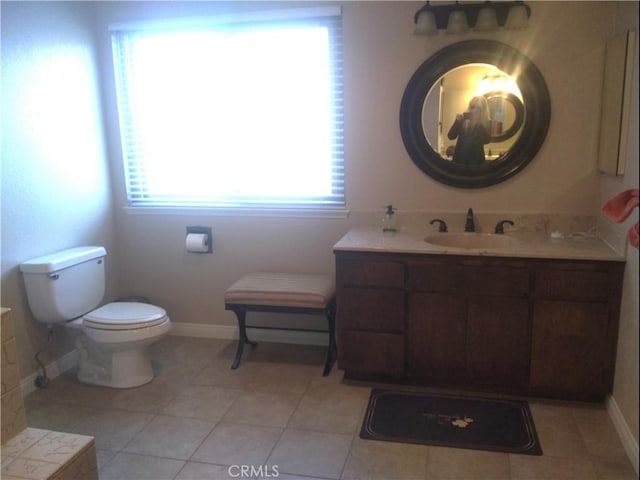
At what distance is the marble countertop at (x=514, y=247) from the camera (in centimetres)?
250

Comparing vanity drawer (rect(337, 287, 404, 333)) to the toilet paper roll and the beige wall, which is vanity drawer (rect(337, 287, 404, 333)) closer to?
the beige wall

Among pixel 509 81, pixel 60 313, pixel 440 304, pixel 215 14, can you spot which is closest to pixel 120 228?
pixel 60 313

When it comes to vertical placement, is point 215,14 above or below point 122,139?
above

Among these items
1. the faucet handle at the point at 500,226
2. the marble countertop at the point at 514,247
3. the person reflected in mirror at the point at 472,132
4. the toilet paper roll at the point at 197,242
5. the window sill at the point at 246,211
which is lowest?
the toilet paper roll at the point at 197,242

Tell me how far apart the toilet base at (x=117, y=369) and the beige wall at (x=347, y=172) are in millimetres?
311

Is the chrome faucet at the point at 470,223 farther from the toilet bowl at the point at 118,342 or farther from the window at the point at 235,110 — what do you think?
the toilet bowl at the point at 118,342

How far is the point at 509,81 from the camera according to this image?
9.46 ft

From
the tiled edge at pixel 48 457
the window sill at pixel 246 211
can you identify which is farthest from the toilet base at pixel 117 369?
the window sill at pixel 246 211

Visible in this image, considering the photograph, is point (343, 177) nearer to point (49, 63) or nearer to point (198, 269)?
point (198, 269)

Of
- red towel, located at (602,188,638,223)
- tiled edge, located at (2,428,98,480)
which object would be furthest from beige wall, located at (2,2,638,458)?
red towel, located at (602,188,638,223)

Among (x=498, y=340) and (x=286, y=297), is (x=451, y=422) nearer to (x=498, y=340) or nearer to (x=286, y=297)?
(x=498, y=340)

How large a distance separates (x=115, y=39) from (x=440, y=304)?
8.95ft

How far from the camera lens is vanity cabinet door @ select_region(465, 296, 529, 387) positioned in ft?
8.56

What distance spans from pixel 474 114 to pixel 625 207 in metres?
2.35
